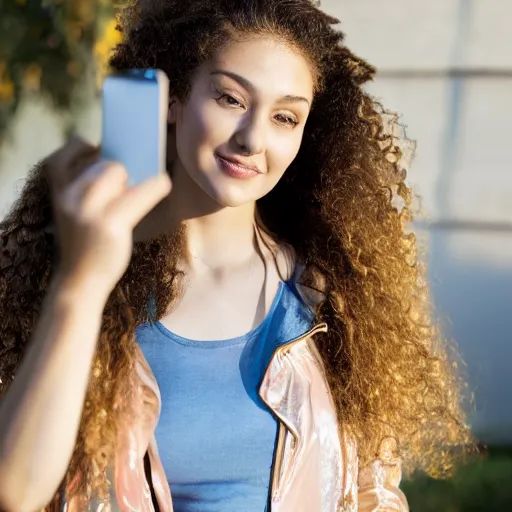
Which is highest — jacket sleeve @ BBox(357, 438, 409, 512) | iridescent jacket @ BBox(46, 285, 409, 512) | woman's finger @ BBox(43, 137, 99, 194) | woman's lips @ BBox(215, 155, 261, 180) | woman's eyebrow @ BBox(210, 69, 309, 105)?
woman's eyebrow @ BBox(210, 69, 309, 105)

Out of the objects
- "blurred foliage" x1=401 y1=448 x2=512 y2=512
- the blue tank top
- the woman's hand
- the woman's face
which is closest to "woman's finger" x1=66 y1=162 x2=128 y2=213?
the woman's hand

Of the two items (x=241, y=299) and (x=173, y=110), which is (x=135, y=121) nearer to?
(x=173, y=110)

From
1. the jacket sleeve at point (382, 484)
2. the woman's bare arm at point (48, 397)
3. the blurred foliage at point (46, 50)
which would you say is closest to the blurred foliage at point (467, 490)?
the jacket sleeve at point (382, 484)

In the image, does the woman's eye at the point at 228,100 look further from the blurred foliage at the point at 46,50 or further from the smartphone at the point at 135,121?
the blurred foliage at the point at 46,50

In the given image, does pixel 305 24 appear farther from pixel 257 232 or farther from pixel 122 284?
pixel 122 284

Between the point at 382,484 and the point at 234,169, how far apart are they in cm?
60

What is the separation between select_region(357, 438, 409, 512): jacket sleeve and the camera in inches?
60.8

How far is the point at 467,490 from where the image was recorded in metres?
3.34

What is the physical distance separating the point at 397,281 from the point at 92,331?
2.76ft

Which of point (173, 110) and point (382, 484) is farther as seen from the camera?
point (382, 484)

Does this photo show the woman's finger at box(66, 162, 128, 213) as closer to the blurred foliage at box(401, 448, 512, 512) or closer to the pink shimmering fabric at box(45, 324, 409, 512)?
the pink shimmering fabric at box(45, 324, 409, 512)

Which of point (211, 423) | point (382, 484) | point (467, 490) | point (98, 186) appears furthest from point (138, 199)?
point (467, 490)

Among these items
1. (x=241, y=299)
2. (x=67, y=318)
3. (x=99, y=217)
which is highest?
(x=99, y=217)

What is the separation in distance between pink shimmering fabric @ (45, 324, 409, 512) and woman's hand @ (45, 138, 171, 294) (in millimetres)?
467
